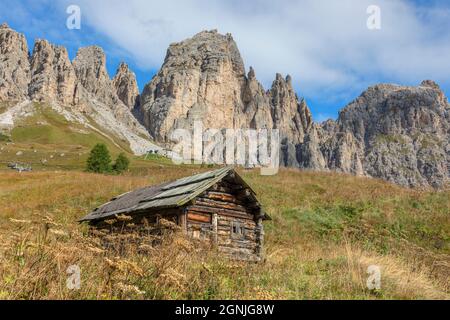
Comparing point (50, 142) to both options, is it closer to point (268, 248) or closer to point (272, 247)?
point (268, 248)

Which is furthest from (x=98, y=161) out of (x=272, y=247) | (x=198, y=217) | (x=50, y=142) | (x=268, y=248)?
(x=50, y=142)

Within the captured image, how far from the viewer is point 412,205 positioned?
104 feet

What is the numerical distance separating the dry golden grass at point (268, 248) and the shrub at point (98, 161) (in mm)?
22100

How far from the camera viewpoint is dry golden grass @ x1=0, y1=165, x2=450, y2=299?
6.22 metres

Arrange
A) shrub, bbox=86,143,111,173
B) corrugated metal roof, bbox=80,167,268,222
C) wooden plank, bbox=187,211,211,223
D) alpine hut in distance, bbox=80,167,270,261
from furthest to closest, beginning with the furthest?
shrub, bbox=86,143,111,173, wooden plank, bbox=187,211,211,223, alpine hut in distance, bbox=80,167,270,261, corrugated metal roof, bbox=80,167,268,222

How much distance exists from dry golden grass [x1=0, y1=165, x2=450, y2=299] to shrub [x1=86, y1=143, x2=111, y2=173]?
22100 mm

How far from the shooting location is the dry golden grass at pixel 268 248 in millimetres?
6223

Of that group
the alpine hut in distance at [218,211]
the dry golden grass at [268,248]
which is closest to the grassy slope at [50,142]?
the dry golden grass at [268,248]

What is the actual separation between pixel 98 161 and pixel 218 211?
171ft

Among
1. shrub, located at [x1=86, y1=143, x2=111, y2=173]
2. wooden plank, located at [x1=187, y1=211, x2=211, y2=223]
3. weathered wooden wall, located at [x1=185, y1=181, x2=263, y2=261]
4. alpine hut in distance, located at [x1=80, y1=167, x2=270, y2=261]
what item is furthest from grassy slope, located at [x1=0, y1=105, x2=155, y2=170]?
wooden plank, located at [x1=187, y1=211, x2=211, y2=223]

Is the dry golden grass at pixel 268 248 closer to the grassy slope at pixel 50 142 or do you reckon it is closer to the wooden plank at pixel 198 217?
the wooden plank at pixel 198 217

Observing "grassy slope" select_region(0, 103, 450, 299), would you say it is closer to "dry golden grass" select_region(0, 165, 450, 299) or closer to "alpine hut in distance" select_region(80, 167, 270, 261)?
"dry golden grass" select_region(0, 165, 450, 299)

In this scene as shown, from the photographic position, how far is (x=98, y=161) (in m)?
67.2
